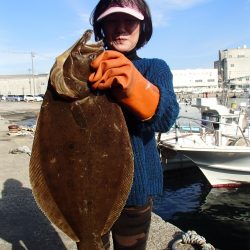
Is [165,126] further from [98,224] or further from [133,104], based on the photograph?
[98,224]

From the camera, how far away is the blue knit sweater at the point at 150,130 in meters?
2.07

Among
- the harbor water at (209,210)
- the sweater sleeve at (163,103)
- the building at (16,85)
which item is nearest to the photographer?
the sweater sleeve at (163,103)

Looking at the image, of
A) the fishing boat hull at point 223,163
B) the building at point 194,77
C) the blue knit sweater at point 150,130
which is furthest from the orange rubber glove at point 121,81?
the building at point 194,77

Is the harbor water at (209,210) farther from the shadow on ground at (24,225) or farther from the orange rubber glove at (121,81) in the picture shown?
the orange rubber glove at (121,81)

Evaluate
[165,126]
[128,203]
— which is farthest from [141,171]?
[165,126]

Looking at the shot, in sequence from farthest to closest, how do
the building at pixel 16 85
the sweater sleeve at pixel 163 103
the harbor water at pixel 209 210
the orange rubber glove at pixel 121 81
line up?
the building at pixel 16 85
the harbor water at pixel 209 210
the sweater sleeve at pixel 163 103
the orange rubber glove at pixel 121 81

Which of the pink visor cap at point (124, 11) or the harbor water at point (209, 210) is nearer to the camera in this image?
the pink visor cap at point (124, 11)

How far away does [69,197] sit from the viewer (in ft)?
6.98

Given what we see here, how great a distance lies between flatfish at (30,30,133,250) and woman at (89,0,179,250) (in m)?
0.09

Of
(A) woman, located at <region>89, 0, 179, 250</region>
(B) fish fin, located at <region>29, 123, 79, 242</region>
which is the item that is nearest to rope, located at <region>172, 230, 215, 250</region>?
(A) woman, located at <region>89, 0, 179, 250</region>

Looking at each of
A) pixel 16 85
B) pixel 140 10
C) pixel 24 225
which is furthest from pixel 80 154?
pixel 16 85

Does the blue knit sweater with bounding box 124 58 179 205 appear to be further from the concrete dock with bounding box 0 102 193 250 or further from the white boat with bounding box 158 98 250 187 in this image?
the white boat with bounding box 158 98 250 187

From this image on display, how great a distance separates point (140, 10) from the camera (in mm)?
2244

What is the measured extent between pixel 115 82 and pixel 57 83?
28cm
